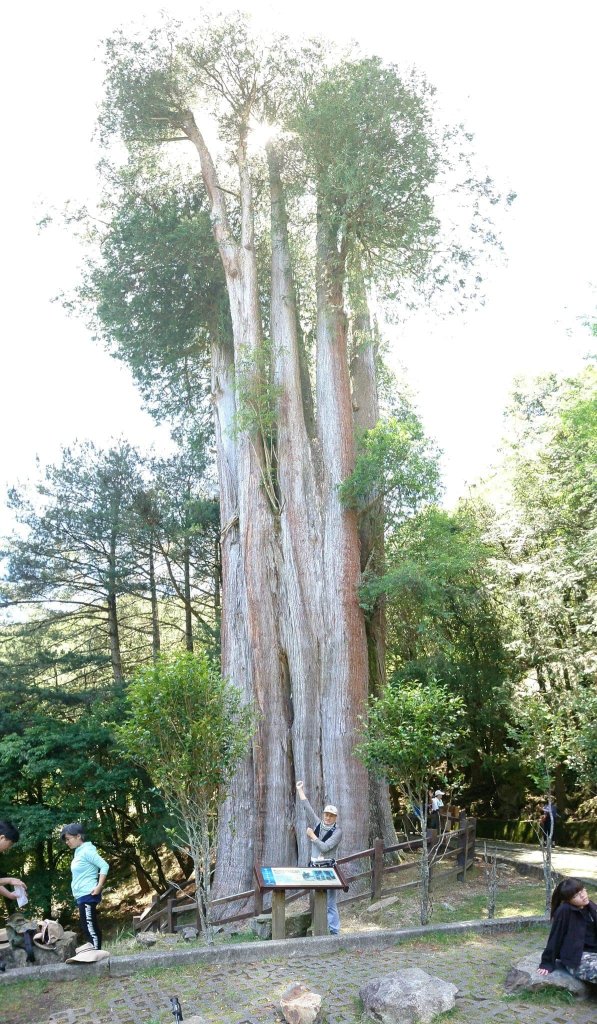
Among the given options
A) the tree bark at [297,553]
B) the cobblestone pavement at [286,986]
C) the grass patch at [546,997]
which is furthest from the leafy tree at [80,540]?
the grass patch at [546,997]

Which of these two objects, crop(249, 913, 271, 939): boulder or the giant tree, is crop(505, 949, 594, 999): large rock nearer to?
crop(249, 913, 271, 939): boulder

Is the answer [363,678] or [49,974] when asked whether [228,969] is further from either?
[363,678]

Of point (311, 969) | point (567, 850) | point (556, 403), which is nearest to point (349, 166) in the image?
point (556, 403)

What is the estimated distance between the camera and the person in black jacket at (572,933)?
17.0ft

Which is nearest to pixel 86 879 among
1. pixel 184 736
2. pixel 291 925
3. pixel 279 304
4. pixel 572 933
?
pixel 184 736

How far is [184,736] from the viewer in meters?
7.50

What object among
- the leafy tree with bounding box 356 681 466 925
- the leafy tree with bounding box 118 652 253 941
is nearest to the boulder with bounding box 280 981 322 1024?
the leafy tree with bounding box 118 652 253 941

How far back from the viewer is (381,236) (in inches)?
546

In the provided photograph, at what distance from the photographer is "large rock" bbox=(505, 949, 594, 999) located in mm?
5098

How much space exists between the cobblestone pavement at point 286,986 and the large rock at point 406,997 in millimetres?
107

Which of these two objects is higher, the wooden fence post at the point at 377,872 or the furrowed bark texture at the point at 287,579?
the furrowed bark texture at the point at 287,579

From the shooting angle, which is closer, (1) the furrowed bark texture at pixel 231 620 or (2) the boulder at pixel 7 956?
(2) the boulder at pixel 7 956

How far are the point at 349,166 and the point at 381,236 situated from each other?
1.34 meters

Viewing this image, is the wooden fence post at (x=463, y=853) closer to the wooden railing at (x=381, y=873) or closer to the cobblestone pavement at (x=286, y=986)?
the wooden railing at (x=381, y=873)
